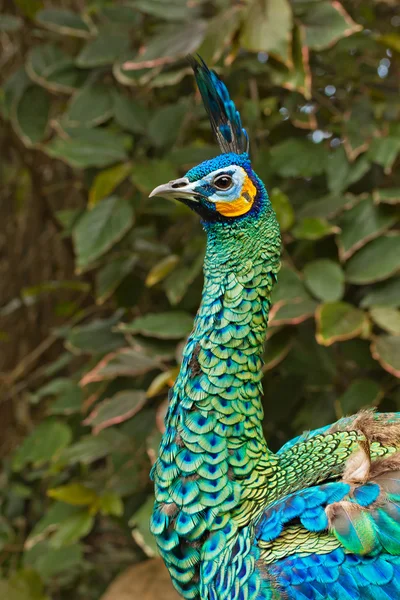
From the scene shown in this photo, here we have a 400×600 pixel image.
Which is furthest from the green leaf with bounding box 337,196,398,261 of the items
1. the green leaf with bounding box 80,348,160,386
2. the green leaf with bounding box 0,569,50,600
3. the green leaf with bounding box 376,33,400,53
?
the green leaf with bounding box 0,569,50,600

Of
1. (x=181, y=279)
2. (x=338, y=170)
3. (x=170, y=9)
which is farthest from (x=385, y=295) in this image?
(x=170, y=9)

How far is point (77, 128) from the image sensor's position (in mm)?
1728

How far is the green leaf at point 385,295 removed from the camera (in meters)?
1.54

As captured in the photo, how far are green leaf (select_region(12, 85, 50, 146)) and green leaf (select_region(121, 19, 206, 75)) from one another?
1.20 feet

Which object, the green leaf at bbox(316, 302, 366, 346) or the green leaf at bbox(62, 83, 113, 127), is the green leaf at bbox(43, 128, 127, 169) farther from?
the green leaf at bbox(316, 302, 366, 346)

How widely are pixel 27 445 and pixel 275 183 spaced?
0.92 meters

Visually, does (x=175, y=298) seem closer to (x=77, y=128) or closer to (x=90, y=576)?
(x=77, y=128)

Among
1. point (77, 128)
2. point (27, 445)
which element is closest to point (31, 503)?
point (27, 445)

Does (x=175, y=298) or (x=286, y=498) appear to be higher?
(x=286, y=498)

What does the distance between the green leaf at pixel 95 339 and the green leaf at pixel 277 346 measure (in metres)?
0.37

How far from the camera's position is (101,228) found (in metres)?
1.65

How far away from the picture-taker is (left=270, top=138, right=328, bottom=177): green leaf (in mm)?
1662

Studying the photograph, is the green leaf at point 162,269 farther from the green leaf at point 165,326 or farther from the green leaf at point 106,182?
the green leaf at point 106,182

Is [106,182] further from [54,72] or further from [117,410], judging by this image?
[117,410]
